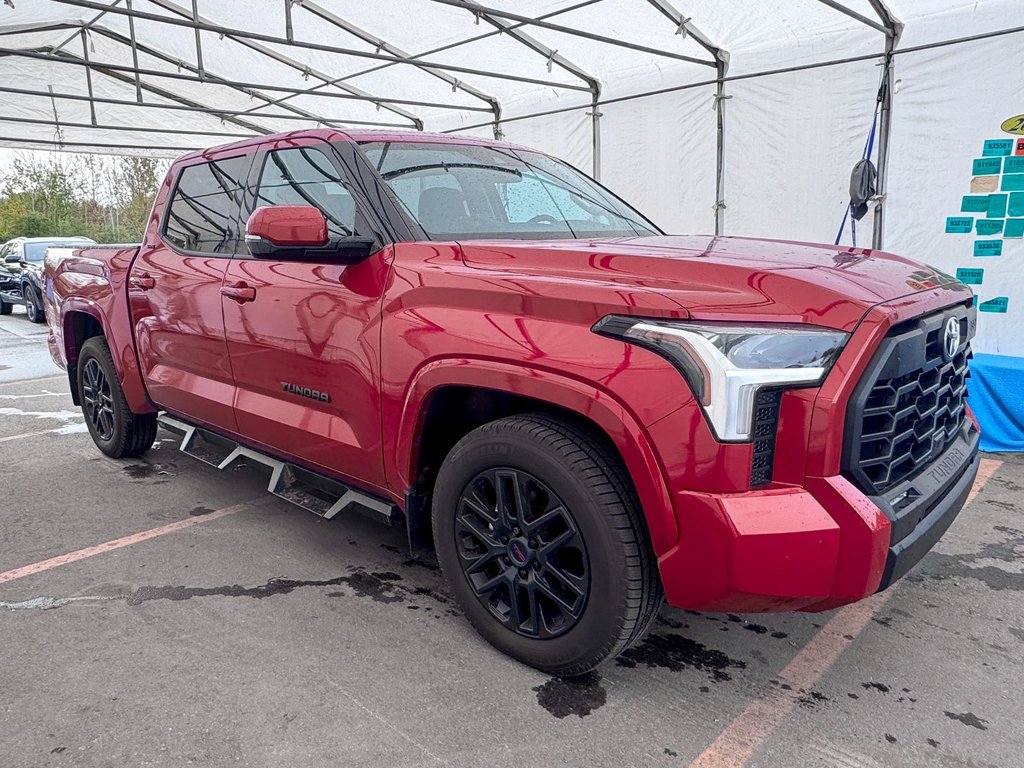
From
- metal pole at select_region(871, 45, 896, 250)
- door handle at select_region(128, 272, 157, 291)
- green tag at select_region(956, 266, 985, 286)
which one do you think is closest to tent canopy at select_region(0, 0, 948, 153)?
metal pole at select_region(871, 45, 896, 250)

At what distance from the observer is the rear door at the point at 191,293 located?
3.45 meters

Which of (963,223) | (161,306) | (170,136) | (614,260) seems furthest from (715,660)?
(170,136)

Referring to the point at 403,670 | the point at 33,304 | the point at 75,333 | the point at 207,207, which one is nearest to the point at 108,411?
the point at 75,333

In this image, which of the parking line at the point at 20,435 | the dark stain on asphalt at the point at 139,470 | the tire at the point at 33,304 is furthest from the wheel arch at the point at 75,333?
the tire at the point at 33,304

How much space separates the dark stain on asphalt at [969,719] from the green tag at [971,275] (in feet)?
17.7

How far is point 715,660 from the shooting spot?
8.29 feet

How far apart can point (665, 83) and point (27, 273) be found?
39.7ft

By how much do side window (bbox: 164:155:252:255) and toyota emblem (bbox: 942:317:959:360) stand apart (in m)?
2.89

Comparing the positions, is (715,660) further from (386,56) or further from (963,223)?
(386,56)

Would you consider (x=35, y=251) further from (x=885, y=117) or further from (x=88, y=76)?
(x=885, y=117)

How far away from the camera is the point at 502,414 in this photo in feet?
8.32

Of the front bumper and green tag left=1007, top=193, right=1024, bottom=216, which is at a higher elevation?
green tag left=1007, top=193, right=1024, bottom=216

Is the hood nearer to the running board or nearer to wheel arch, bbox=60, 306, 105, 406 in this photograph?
the running board

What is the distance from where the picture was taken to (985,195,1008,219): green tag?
627 cm
